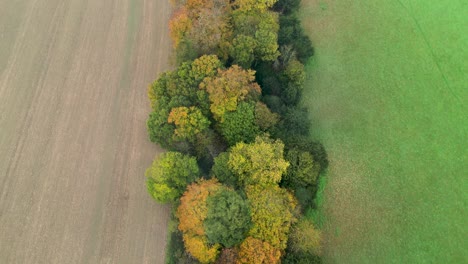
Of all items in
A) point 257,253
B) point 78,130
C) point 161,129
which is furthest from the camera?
point 78,130

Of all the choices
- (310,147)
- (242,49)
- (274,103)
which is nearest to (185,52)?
(242,49)

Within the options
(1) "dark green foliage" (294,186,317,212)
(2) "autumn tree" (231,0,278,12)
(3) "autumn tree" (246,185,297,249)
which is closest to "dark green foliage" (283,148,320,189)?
(1) "dark green foliage" (294,186,317,212)

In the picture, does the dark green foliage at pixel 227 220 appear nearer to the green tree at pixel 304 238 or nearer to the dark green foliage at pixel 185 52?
the green tree at pixel 304 238

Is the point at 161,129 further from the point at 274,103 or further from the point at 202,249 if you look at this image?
the point at 202,249

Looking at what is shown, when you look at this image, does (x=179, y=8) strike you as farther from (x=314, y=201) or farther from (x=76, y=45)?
(x=314, y=201)

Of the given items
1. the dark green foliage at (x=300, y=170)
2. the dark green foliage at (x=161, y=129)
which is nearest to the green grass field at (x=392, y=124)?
the dark green foliage at (x=300, y=170)

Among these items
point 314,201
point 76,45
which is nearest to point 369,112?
point 314,201
